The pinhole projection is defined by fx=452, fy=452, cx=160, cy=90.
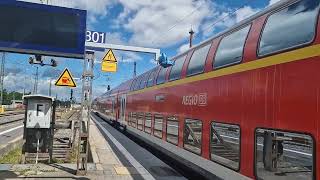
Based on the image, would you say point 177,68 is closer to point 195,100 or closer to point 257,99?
point 195,100

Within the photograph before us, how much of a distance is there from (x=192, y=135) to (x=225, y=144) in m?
2.18

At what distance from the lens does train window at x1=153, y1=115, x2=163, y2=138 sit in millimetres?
13352

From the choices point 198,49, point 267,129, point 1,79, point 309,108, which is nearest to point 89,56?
point 198,49

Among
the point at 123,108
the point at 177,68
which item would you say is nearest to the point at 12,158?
the point at 177,68

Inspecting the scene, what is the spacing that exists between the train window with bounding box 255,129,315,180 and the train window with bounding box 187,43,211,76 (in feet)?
10.8

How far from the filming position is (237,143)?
7.08 metres

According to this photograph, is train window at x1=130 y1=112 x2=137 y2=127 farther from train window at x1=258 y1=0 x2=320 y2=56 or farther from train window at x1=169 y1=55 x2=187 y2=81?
train window at x1=258 y1=0 x2=320 y2=56

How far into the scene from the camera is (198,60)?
980 centimetres

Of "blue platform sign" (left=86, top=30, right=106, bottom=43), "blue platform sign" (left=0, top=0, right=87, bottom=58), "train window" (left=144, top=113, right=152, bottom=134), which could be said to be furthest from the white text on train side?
"blue platform sign" (left=86, top=30, right=106, bottom=43)

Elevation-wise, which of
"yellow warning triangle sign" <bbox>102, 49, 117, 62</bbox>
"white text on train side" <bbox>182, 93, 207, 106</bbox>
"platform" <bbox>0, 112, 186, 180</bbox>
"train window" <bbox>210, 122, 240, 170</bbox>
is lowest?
"platform" <bbox>0, 112, 186, 180</bbox>

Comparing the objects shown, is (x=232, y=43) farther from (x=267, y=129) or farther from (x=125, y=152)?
(x=125, y=152)

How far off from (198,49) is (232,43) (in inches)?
95.2

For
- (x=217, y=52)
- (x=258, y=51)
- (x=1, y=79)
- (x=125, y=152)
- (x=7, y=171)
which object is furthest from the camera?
(x=1, y=79)

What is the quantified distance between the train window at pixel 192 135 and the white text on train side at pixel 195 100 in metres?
0.37
